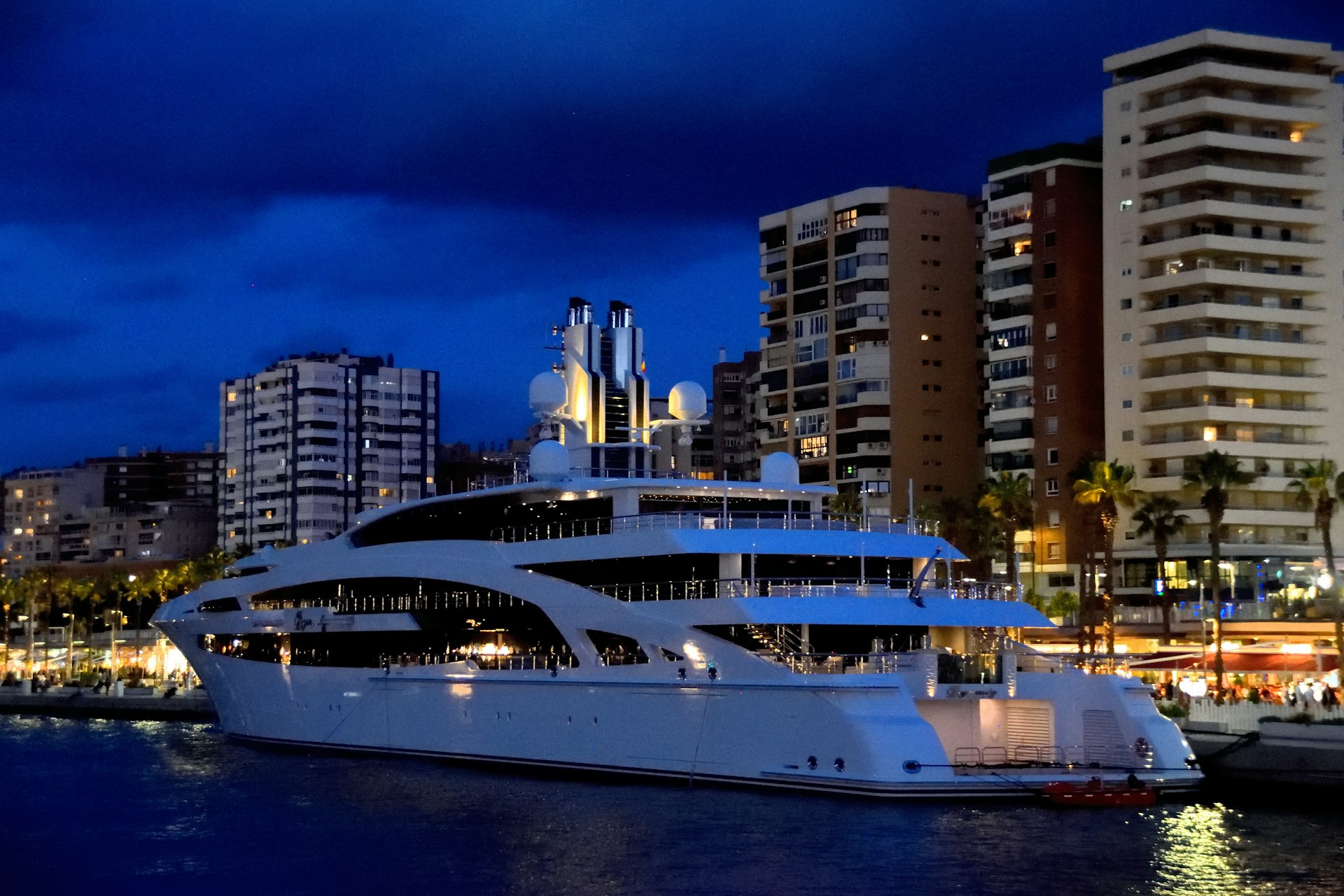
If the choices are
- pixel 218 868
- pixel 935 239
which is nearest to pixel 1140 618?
pixel 935 239

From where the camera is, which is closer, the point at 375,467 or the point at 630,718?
the point at 630,718

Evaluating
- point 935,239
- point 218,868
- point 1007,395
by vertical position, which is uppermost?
point 935,239

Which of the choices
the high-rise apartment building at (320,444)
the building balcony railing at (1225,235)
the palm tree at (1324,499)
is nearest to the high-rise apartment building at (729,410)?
the high-rise apartment building at (320,444)

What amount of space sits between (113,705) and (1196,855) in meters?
52.9

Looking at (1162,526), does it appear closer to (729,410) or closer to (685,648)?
(685,648)

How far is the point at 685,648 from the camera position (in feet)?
110

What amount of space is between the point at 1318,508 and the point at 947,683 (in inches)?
1123

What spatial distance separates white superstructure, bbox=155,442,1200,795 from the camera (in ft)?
103

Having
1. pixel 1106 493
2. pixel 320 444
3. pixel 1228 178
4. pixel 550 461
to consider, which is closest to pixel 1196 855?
pixel 550 461

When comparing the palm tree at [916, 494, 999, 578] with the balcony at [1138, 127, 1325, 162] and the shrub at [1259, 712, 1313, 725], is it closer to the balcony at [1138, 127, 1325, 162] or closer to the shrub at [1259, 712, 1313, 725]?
the balcony at [1138, 127, 1325, 162]

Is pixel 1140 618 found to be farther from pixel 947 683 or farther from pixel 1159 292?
pixel 947 683

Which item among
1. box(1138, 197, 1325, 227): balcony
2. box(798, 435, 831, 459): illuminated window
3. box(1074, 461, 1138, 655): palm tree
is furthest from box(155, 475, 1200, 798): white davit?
→ box(798, 435, 831, 459): illuminated window

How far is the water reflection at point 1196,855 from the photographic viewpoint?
2494cm

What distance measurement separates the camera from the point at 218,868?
27.0 meters
